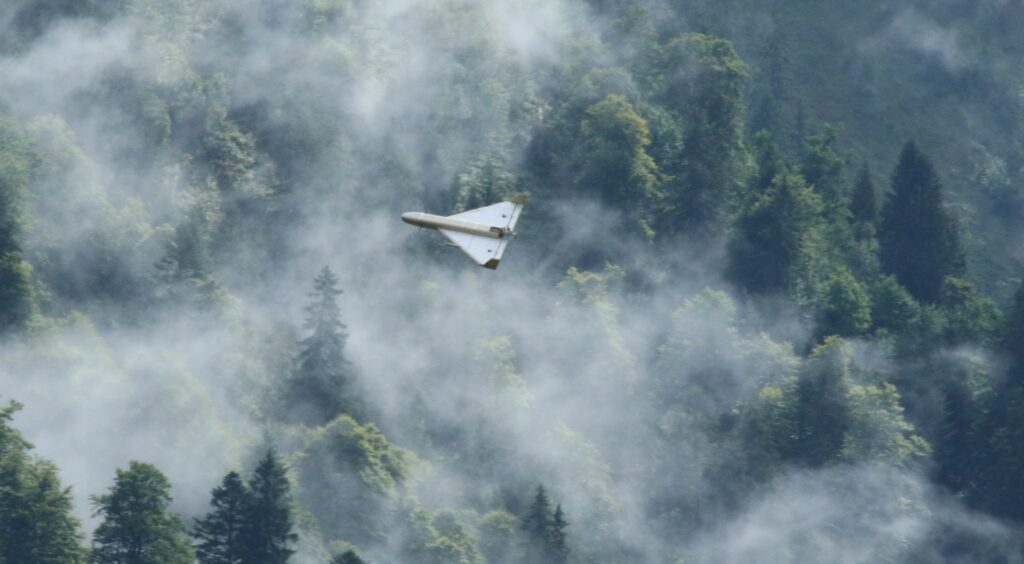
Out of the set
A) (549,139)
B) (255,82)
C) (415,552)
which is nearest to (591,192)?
(549,139)

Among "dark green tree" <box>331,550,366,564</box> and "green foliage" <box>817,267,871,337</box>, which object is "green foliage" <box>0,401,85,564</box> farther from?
"green foliage" <box>817,267,871,337</box>


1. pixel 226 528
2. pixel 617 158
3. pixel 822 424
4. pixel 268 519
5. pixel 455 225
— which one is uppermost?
pixel 617 158

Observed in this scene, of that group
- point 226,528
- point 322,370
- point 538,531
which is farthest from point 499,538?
point 226,528

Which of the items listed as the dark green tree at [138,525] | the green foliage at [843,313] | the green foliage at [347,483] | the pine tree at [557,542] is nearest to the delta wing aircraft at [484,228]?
the dark green tree at [138,525]

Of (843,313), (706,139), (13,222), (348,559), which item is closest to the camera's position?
(348,559)

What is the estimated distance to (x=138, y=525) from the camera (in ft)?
475

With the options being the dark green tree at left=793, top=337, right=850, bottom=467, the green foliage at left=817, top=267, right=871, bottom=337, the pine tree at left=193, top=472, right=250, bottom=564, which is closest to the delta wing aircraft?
the pine tree at left=193, top=472, right=250, bottom=564

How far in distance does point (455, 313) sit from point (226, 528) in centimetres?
3619

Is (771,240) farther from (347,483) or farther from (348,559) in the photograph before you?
(348,559)

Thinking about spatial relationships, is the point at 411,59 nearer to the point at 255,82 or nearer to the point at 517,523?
the point at 255,82

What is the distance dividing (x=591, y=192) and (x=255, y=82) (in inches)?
974

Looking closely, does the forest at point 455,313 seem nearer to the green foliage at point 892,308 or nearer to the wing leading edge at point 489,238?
the green foliage at point 892,308

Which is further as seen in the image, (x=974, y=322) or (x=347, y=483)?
(x=974, y=322)

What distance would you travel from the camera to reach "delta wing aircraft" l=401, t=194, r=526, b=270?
135 m
